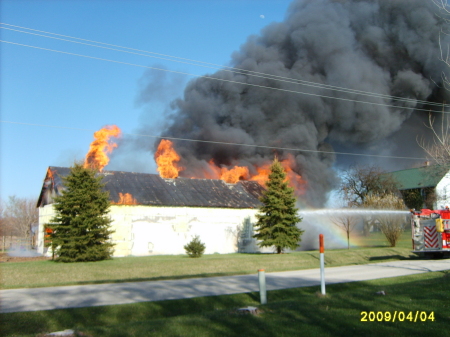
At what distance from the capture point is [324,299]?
887 cm

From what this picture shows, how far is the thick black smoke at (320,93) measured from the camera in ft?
122

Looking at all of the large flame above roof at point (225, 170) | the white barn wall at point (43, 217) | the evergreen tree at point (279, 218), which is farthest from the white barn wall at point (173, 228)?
the white barn wall at point (43, 217)

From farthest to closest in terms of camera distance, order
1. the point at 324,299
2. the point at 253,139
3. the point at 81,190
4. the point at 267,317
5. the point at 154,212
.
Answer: the point at 253,139 < the point at 154,212 < the point at 81,190 < the point at 324,299 < the point at 267,317

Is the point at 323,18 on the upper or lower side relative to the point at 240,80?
upper

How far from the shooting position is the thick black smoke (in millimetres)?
37250

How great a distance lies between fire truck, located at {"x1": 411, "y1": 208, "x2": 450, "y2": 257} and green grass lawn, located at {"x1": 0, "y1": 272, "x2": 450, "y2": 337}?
402 inches

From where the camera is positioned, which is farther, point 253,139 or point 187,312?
point 253,139

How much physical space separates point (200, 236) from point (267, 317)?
24175mm

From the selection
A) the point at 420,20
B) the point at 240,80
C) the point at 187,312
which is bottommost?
the point at 187,312

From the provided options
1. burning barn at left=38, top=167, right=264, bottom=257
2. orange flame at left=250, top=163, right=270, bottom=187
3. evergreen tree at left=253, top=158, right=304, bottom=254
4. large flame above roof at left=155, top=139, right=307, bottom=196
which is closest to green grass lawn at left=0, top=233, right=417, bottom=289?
evergreen tree at left=253, top=158, right=304, bottom=254

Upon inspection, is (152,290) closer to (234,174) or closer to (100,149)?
(100,149)

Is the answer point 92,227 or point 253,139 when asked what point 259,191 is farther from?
point 92,227

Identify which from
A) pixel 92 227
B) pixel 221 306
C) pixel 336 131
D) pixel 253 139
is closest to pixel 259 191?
pixel 253 139

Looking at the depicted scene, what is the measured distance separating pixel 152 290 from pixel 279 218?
1726 cm
